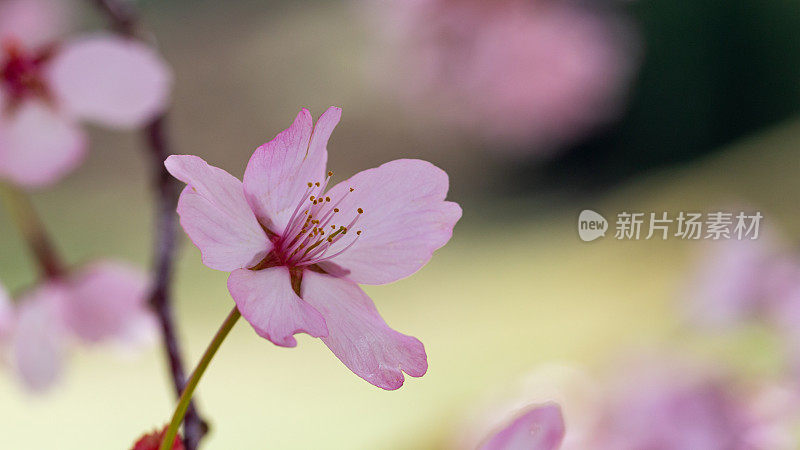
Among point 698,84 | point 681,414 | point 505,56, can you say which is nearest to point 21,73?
Result: point 681,414

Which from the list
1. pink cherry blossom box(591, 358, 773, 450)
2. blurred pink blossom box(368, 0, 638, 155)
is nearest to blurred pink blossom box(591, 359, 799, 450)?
pink cherry blossom box(591, 358, 773, 450)

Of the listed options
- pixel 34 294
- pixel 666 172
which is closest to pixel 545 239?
pixel 666 172

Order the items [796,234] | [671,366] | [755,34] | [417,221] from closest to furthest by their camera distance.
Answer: [417,221], [671,366], [796,234], [755,34]

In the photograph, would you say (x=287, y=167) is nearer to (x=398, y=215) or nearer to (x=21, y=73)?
(x=398, y=215)

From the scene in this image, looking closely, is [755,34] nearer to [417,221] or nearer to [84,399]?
[84,399]

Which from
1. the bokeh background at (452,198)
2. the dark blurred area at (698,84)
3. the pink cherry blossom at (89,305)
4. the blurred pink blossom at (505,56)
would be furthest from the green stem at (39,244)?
the dark blurred area at (698,84)
